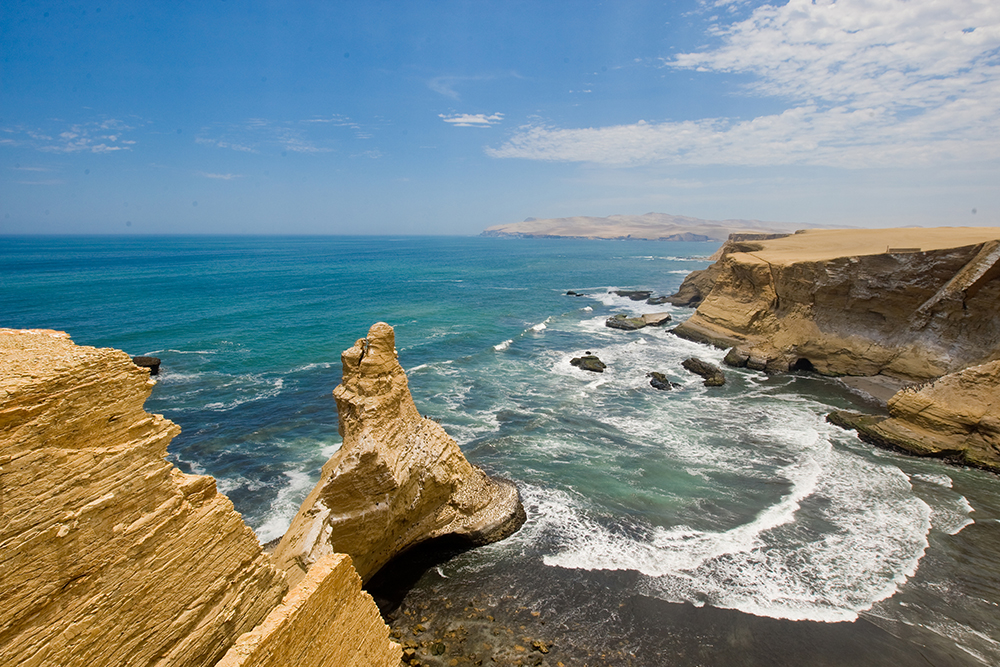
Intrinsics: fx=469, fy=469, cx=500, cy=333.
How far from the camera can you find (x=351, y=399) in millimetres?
13164

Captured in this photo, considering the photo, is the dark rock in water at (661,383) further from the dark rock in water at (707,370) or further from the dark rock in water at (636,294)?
the dark rock in water at (636,294)

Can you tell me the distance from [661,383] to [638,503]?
1279 centimetres

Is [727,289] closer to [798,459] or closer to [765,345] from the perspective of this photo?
[765,345]

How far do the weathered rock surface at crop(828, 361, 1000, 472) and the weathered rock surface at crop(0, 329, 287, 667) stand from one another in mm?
23935

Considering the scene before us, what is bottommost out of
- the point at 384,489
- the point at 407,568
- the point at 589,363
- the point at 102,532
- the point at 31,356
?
the point at 407,568

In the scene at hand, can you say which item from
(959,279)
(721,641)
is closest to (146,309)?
(721,641)

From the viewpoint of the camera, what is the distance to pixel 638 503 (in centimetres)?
1612

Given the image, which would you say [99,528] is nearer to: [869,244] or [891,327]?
[891,327]

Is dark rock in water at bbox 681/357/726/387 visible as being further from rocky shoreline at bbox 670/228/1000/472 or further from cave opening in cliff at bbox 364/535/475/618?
cave opening in cliff at bbox 364/535/475/618

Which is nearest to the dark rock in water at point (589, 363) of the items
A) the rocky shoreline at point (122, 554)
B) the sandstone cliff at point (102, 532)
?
the rocky shoreline at point (122, 554)

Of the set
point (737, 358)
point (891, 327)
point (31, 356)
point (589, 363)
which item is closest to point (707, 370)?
point (737, 358)

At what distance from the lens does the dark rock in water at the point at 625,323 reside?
Answer: 140 ft

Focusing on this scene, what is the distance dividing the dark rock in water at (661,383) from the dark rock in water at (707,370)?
2108 millimetres

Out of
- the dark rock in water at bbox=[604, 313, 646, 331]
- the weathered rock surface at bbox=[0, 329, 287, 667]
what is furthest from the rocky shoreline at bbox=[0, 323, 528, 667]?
the dark rock in water at bbox=[604, 313, 646, 331]
